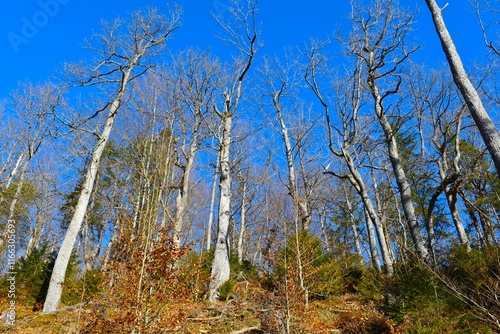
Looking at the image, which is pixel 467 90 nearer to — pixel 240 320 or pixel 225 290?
pixel 240 320

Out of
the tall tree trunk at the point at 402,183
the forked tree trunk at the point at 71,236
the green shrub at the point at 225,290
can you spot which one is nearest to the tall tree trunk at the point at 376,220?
the tall tree trunk at the point at 402,183

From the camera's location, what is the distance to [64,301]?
7.85m

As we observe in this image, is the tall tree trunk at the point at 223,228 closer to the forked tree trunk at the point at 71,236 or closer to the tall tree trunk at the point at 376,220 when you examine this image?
the forked tree trunk at the point at 71,236

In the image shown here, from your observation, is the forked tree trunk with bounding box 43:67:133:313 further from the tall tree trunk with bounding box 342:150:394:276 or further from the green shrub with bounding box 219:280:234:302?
the tall tree trunk with bounding box 342:150:394:276

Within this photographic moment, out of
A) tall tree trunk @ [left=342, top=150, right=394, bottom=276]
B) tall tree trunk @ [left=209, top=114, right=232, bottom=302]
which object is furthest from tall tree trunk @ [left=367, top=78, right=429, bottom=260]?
tall tree trunk @ [left=209, top=114, right=232, bottom=302]

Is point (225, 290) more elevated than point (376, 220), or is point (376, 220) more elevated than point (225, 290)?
point (376, 220)

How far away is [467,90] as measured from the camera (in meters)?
5.64

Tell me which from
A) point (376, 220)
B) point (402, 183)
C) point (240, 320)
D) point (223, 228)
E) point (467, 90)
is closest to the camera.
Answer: point (467, 90)

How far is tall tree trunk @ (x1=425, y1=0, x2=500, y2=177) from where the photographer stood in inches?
199

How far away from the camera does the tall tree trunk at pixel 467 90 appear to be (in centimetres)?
505

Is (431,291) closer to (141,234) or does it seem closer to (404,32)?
(141,234)

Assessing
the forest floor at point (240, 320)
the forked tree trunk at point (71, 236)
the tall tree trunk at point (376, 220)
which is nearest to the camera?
the forest floor at point (240, 320)

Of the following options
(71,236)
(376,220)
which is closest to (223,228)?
(71,236)

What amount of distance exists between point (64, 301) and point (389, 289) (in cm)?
794
